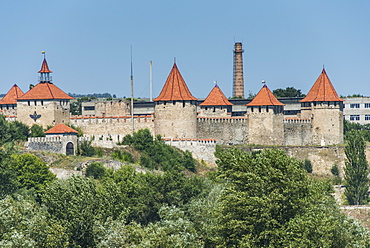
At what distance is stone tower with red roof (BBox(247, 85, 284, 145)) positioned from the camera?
75188 millimetres

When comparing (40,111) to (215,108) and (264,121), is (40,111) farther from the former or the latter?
(264,121)

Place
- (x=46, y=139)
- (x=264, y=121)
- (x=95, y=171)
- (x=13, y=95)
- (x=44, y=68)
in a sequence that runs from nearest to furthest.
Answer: (x=95, y=171) < (x=46, y=139) < (x=44, y=68) < (x=264, y=121) < (x=13, y=95)

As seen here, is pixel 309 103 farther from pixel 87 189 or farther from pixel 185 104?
pixel 87 189

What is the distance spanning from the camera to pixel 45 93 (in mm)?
71688

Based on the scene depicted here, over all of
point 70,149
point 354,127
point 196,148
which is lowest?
point 196,148

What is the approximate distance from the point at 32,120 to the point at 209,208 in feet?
83.4

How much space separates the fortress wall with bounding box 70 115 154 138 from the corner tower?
140 centimetres

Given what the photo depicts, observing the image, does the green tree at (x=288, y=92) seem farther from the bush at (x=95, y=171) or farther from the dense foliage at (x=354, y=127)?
the bush at (x=95, y=171)

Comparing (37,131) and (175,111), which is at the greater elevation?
(175,111)

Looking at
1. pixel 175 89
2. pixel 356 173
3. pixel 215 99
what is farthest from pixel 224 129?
pixel 356 173

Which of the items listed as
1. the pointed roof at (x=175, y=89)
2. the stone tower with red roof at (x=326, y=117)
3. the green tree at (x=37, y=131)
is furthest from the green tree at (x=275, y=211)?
the stone tower with red roof at (x=326, y=117)

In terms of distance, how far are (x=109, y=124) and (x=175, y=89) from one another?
5.62m

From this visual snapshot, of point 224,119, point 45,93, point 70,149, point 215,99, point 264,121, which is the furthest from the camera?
point 215,99

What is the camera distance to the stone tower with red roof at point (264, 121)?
75188mm
